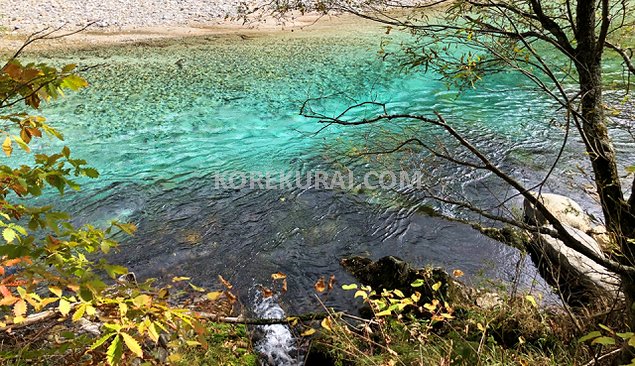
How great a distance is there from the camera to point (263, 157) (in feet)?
30.3

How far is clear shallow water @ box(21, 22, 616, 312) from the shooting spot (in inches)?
236

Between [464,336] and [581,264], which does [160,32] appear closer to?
[581,264]

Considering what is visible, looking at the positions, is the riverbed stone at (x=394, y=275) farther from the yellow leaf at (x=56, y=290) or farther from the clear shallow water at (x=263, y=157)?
the yellow leaf at (x=56, y=290)

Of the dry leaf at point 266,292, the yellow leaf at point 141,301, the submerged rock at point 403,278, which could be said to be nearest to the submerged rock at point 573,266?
the submerged rock at point 403,278

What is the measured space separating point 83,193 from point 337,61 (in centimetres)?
963

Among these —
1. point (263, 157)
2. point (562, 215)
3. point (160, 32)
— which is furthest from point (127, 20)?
point (562, 215)

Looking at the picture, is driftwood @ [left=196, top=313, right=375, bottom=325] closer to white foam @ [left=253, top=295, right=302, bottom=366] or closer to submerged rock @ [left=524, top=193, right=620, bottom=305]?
white foam @ [left=253, top=295, right=302, bottom=366]

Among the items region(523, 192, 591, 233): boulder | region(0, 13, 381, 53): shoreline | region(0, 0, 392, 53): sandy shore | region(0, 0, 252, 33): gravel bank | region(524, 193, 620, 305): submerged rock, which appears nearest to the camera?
region(524, 193, 620, 305): submerged rock

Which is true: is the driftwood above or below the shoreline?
below

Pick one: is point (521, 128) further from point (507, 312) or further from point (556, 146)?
point (507, 312)

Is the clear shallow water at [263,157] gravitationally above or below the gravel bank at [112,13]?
below

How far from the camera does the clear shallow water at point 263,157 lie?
19.7 feet

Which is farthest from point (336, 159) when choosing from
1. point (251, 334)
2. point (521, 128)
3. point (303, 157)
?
point (251, 334)

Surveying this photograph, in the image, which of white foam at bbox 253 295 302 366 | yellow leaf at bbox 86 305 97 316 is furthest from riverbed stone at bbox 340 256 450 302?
yellow leaf at bbox 86 305 97 316
